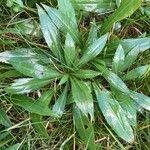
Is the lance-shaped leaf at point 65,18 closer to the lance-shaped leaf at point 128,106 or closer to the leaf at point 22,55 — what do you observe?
the leaf at point 22,55

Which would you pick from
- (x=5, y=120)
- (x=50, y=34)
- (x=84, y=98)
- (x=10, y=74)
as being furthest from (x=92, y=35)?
(x=5, y=120)

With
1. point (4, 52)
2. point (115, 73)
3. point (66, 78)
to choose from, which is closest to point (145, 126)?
point (115, 73)

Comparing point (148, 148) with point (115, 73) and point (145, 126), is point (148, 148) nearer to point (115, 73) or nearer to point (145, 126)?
point (145, 126)

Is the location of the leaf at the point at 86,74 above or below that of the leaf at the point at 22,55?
below

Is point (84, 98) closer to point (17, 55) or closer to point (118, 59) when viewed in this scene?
point (118, 59)

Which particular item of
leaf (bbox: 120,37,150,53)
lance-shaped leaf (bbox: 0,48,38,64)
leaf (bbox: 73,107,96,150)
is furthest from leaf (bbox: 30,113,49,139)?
leaf (bbox: 120,37,150,53)

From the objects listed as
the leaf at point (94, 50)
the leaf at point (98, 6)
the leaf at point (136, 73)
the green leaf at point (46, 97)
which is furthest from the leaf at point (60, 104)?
the leaf at point (98, 6)
